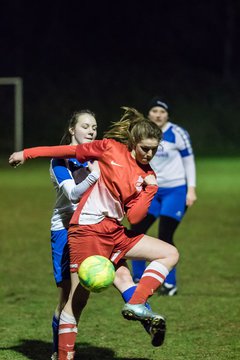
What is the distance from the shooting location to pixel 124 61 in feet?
143

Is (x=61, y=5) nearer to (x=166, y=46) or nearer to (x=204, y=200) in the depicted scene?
(x=166, y=46)

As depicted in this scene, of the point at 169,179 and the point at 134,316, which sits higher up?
the point at 169,179

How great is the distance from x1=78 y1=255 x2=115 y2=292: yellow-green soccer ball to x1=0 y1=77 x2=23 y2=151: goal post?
27758 mm

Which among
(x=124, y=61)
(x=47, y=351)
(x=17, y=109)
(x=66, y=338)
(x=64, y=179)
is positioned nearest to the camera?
(x=66, y=338)

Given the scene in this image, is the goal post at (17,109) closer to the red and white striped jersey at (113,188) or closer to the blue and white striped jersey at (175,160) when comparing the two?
the blue and white striped jersey at (175,160)

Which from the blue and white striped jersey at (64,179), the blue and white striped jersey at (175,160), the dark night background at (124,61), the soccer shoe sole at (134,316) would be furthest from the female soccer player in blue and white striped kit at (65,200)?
the dark night background at (124,61)

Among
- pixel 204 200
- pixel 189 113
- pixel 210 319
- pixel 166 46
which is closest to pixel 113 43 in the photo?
pixel 166 46

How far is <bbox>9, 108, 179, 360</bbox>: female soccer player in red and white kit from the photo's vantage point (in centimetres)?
596

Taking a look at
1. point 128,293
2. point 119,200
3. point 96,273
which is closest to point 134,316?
point 96,273

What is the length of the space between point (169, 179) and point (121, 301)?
1675 mm

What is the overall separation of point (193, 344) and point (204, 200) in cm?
1264

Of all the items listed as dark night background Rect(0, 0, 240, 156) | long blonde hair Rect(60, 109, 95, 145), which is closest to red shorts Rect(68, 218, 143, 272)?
long blonde hair Rect(60, 109, 95, 145)

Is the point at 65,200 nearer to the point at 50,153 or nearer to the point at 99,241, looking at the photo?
the point at 50,153

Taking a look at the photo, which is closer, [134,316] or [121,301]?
[134,316]
